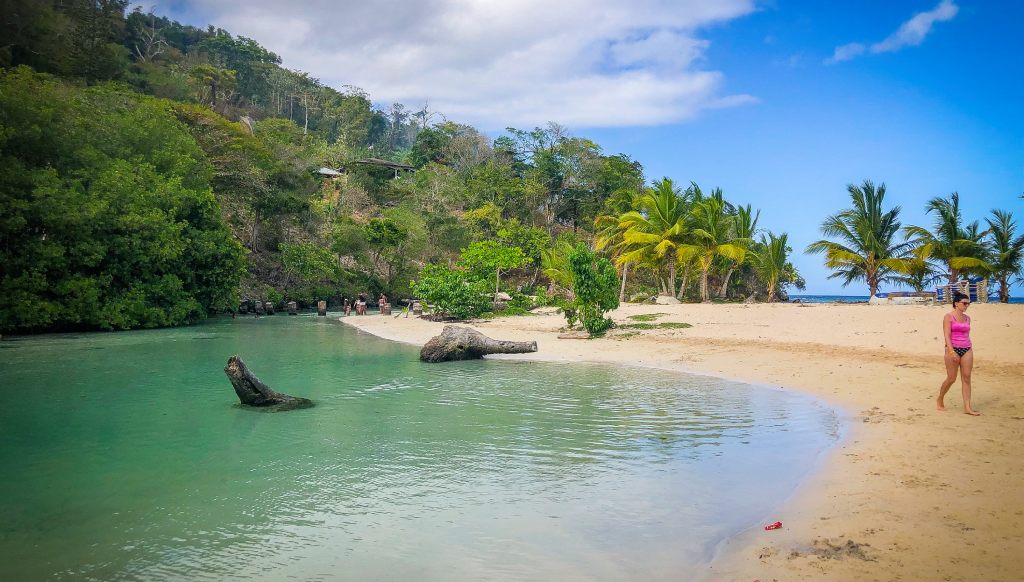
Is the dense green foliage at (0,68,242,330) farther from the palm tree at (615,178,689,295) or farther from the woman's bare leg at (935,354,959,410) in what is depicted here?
the woman's bare leg at (935,354,959,410)

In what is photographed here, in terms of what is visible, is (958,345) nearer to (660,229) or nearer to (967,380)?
(967,380)

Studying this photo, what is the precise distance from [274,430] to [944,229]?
28119 mm

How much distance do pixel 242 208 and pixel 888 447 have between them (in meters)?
38.2

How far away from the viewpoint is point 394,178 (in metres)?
57.0

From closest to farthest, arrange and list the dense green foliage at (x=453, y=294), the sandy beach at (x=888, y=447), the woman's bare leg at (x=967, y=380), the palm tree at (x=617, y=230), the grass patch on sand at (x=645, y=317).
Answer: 1. the sandy beach at (x=888, y=447)
2. the woman's bare leg at (x=967, y=380)
3. the grass patch on sand at (x=645, y=317)
4. the dense green foliage at (x=453, y=294)
5. the palm tree at (x=617, y=230)

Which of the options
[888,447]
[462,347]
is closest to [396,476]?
[888,447]

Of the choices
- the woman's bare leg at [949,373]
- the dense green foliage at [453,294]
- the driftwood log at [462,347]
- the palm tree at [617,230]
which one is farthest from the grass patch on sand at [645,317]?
the woman's bare leg at [949,373]

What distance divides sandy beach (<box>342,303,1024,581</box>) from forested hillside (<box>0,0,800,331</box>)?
12.3 metres

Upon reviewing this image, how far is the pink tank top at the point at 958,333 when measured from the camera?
297 inches

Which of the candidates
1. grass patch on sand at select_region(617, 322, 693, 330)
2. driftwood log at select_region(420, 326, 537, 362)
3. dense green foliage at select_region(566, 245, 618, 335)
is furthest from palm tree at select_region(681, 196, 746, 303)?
driftwood log at select_region(420, 326, 537, 362)

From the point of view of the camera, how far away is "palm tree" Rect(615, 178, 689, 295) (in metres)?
30.2

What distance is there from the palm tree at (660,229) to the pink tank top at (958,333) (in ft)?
72.9

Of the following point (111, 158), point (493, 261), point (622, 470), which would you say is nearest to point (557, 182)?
point (493, 261)

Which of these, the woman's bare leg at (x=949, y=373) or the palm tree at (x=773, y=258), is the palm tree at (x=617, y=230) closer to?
the palm tree at (x=773, y=258)
